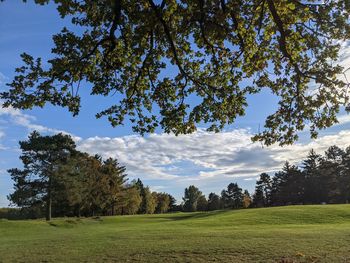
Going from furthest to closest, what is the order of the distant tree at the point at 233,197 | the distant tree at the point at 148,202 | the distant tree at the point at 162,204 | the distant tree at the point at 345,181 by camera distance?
the distant tree at the point at 233,197 < the distant tree at the point at 162,204 < the distant tree at the point at 148,202 < the distant tree at the point at 345,181

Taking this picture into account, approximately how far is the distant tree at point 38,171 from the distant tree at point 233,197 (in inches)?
3311

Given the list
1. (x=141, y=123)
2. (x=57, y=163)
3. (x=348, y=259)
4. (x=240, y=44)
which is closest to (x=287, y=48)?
(x=240, y=44)

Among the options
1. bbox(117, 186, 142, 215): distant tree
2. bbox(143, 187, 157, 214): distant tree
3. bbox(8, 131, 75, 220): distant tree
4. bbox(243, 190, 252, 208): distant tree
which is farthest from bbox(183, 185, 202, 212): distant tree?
bbox(8, 131, 75, 220): distant tree

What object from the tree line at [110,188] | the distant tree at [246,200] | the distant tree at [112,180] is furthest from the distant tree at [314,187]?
the distant tree at [112,180]

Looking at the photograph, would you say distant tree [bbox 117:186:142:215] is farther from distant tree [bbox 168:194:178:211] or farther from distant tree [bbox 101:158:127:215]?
distant tree [bbox 168:194:178:211]

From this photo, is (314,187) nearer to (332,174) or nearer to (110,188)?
(332,174)

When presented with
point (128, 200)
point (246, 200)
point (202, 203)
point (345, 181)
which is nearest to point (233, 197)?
point (246, 200)

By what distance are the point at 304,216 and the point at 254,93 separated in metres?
28.6

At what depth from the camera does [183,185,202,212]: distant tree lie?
13135 cm

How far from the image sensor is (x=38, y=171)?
51000 millimetres

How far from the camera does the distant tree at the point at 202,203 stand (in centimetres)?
13175

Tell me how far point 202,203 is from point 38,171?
9065 cm

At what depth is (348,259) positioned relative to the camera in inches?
505

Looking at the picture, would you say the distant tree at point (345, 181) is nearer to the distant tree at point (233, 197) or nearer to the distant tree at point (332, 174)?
the distant tree at point (332, 174)
